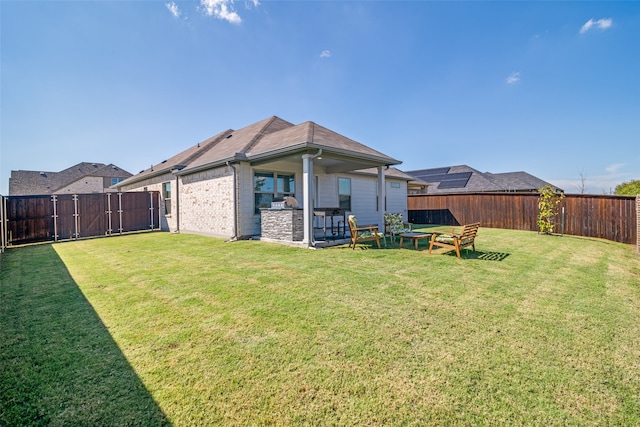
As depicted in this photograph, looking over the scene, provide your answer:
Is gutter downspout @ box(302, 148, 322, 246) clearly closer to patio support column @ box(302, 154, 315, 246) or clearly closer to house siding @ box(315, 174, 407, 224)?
patio support column @ box(302, 154, 315, 246)

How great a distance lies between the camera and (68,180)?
115 ft

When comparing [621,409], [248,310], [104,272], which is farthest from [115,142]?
[621,409]

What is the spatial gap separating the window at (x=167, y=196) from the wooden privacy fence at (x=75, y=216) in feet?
2.53

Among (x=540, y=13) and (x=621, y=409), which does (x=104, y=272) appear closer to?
(x=621, y=409)

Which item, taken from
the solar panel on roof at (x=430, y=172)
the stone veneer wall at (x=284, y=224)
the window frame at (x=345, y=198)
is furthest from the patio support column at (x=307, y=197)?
the solar panel on roof at (x=430, y=172)

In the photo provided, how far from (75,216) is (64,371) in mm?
14254

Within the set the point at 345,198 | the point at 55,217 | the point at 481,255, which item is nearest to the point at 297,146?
the point at 481,255

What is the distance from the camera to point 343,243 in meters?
9.07

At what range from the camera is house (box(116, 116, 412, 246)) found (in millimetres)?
8609

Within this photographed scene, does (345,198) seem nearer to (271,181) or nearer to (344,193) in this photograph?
(344,193)

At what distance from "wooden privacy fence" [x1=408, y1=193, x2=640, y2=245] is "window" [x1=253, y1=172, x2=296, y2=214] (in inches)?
430

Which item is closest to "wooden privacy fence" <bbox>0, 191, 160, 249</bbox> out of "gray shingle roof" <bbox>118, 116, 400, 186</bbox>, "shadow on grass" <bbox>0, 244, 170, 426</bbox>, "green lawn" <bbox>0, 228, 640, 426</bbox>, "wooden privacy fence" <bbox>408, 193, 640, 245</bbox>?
"gray shingle roof" <bbox>118, 116, 400, 186</bbox>

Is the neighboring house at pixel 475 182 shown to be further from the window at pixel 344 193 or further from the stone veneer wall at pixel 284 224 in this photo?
the stone veneer wall at pixel 284 224

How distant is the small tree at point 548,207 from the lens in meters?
11.9
